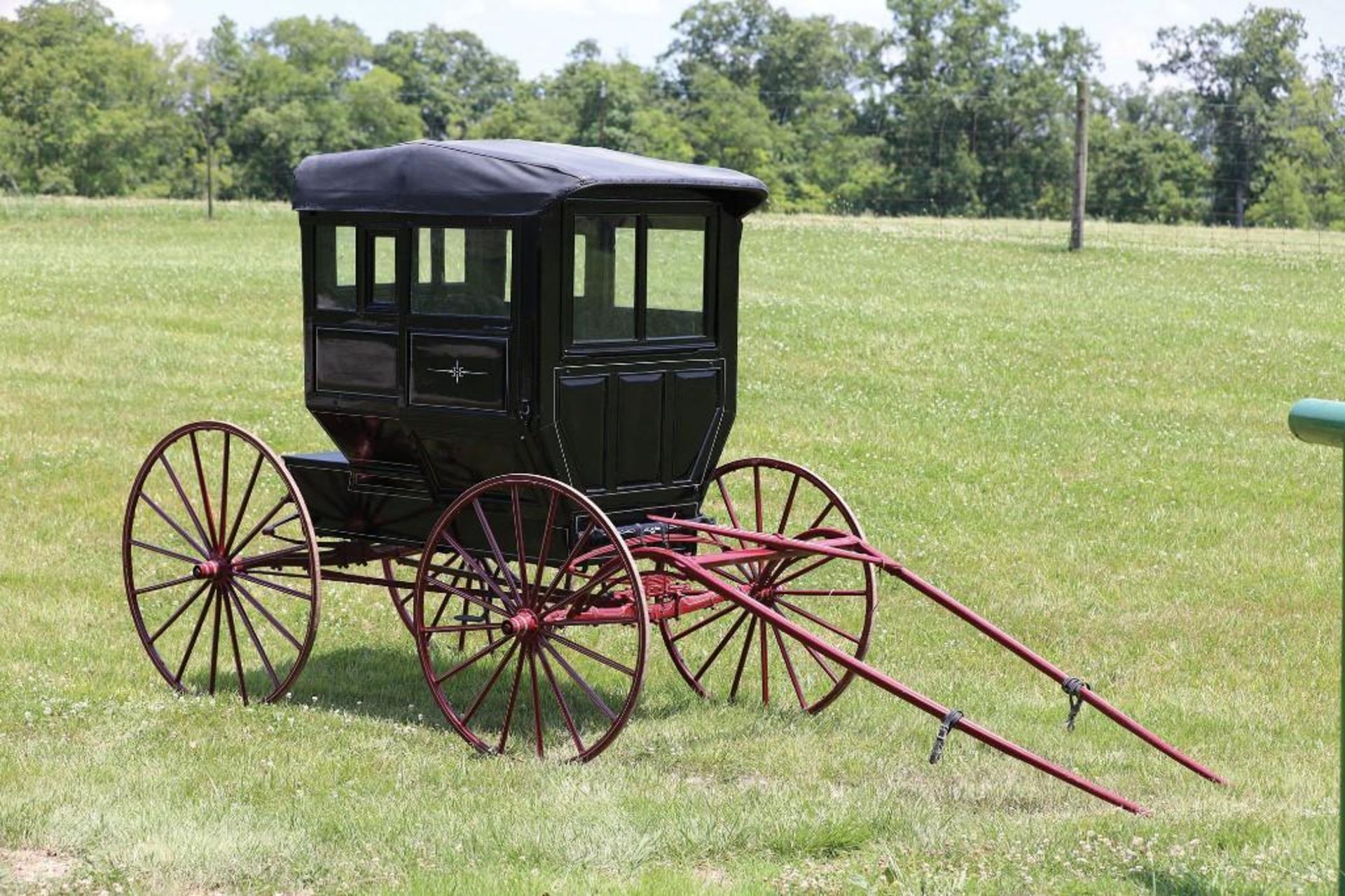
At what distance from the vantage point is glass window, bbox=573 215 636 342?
28.4ft

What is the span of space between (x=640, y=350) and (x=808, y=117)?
89894 mm

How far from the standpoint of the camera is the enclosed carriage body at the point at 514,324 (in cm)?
848

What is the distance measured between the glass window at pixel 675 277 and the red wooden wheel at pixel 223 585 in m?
2.05

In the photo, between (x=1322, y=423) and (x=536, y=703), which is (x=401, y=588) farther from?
(x=1322, y=423)

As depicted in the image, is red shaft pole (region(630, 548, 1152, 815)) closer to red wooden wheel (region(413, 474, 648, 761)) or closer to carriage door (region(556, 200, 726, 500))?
red wooden wheel (region(413, 474, 648, 761))

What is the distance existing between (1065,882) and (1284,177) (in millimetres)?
88371

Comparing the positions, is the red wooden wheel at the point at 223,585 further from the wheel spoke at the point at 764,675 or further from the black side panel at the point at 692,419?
the wheel spoke at the point at 764,675

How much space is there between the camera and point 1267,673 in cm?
1084

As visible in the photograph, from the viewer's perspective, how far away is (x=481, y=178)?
845cm

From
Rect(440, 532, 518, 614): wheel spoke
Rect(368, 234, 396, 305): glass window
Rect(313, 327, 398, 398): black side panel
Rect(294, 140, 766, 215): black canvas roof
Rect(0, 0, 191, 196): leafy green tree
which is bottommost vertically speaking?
Rect(440, 532, 518, 614): wheel spoke

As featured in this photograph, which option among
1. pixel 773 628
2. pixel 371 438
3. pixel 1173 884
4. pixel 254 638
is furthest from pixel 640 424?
pixel 1173 884

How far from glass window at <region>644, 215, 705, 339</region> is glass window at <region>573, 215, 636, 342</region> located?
14 cm

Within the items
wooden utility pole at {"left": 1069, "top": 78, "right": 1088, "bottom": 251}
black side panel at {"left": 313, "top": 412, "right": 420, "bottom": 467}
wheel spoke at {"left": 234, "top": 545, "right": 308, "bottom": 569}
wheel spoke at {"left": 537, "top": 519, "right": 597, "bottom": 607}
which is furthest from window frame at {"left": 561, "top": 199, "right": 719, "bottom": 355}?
wooden utility pole at {"left": 1069, "top": 78, "right": 1088, "bottom": 251}

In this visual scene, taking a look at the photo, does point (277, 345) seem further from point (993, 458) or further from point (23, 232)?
point (23, 232)
